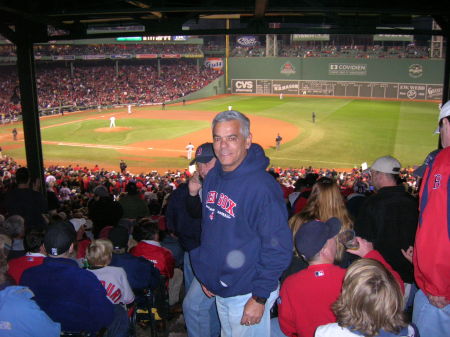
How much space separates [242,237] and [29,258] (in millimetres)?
2412

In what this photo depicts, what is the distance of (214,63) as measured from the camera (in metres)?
64.7

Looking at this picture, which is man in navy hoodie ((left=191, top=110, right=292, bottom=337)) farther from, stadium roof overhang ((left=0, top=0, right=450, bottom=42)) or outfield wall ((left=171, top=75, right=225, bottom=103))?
outfield wall ((left=171, top=75, right=225, bottom=103))

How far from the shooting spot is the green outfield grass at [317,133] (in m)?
26.2

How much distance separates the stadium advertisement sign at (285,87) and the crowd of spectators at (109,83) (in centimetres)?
907

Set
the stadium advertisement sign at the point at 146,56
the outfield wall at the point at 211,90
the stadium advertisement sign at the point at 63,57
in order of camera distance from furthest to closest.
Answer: the stadium advertisement sign at the point at 146,56
the outfield wall at the point at 211,90
the stadium advertisement sign at the point at 63,57

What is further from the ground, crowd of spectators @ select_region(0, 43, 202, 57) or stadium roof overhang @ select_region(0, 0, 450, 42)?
Result: crowd of spectators @ select_region(0, 43, 202, 57)

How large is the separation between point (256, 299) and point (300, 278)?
0.37 m

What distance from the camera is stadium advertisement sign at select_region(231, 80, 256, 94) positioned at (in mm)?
60594

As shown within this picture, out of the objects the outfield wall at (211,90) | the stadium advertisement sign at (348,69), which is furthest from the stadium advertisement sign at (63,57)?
the stadium advertisement sign at (348,69)

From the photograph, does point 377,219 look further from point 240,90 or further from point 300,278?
point 240,90

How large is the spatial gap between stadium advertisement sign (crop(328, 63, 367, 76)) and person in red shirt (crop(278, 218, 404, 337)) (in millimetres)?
55714

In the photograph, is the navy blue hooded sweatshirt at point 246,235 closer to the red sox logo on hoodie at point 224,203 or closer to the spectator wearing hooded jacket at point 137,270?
the red sox logo on hoodie at point 224,203

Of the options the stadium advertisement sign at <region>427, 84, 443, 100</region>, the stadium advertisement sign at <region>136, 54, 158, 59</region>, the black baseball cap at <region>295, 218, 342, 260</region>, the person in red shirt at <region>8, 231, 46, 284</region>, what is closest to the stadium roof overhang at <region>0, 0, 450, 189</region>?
the person in red shirt at <region>8, 231, 46, 284</region>

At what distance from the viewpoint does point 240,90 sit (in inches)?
2432
